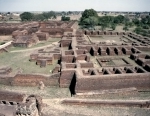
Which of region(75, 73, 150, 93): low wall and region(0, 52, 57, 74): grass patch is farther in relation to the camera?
region(0, 52, 57, 74): grass patch

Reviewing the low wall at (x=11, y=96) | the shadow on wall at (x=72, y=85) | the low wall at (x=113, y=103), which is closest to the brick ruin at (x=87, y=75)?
the shadow on wall at (x=72, y=85)

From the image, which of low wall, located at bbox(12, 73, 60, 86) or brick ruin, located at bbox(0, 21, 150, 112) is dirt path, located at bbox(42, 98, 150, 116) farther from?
low wall, located at bbox(12, 73, 60, 86)

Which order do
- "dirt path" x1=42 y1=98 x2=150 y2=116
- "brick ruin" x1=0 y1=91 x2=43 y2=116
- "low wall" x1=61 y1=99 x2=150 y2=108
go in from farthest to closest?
1. "low wall" x1=61 y1=99 x2=150 y2=108
2. "dirt path" x1=42 y1=98 x2=150 y2=116
3. "brick ruin" x1=0 y1=91 x2=43 y2=116

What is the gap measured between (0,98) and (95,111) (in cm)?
586

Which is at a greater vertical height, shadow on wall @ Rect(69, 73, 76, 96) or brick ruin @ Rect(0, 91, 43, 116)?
brick ruin @ Rect(0, 91, 43, 116)

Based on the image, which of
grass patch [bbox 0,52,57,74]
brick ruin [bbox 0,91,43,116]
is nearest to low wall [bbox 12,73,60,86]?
grass patch [bbox 0,52,57,74]

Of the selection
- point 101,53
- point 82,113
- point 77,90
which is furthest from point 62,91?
point 101,53

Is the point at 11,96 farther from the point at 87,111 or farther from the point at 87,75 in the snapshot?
the point at 87,75

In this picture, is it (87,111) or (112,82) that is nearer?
(87,111)

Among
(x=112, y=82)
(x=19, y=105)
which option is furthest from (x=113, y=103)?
(x=19, y=105)

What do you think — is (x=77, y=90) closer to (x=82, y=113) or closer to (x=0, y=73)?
(x=82, y=113)

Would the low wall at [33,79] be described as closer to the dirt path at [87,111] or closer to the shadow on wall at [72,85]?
the shadow on wall at [72,85]

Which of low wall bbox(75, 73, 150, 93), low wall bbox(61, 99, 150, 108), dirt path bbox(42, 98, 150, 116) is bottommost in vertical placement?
dirt path bbox(42, 98, 150, 116)

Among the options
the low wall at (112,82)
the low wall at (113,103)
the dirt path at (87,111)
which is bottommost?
the dirt path at (87,111)
